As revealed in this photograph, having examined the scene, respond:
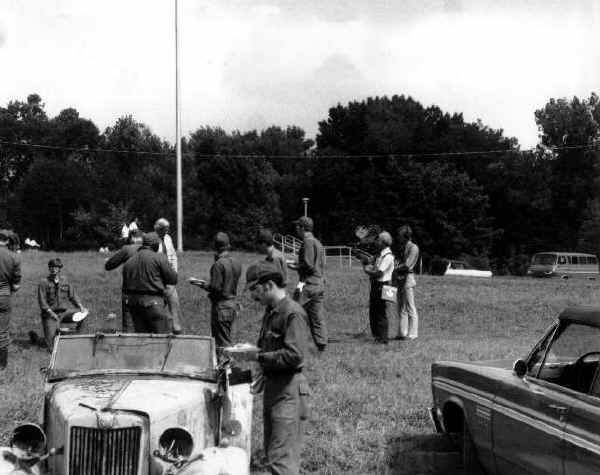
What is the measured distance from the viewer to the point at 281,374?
646cm

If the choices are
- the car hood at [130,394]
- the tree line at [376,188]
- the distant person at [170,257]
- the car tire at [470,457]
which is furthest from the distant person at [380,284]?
the tree line at [376,188]

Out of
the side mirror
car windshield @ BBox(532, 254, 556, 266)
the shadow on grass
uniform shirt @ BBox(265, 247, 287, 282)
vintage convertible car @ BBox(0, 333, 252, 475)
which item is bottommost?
the shadow on grass

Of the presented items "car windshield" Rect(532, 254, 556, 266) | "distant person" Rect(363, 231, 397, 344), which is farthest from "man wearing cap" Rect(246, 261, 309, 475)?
"car windshield" Rect(532, 254, 556, 266)

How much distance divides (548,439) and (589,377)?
94cm

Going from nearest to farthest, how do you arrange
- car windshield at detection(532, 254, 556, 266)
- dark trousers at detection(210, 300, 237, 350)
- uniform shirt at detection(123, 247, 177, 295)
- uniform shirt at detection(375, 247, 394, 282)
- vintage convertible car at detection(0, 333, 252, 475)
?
vintage convertible car at detection(0, 333, 252, 475)
uniform shirt at detection(123, 247, 177, 295)
dark trousers at detection(210, 300, 237, 350)
uniform shirt at detection(375, 247, 394, 282)
car windshield at detection(532, 254, 556, 266)

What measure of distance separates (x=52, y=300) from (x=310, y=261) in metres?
4.56

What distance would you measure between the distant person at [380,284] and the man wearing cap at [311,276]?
1225 millimetres

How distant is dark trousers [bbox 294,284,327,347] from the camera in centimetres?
1231

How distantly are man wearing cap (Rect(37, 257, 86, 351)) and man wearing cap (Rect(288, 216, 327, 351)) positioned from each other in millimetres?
3780

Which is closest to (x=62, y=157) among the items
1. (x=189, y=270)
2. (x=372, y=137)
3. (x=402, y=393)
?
(x=372, y=137)

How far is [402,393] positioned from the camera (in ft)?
32.7

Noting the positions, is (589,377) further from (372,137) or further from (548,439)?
(372,137)

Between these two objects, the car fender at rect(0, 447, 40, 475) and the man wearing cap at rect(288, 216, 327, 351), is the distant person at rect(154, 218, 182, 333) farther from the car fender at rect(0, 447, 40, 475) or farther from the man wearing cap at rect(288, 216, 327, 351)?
the car fender at rect(0, 447, 40, 475)

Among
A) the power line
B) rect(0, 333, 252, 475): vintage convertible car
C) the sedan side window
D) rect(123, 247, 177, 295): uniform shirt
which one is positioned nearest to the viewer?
rect(0, 333, 252, 475): vintage convertible car
